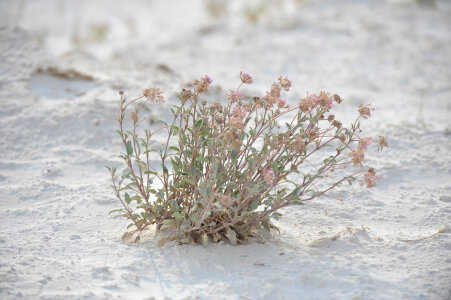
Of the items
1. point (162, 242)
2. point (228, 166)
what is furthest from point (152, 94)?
point (162, 242)

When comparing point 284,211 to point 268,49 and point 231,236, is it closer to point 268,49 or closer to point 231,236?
point 231,236

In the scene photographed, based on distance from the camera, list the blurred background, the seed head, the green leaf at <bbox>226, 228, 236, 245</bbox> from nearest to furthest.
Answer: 1. the seed head
2. the green leaf at <bbox>226, 228, 236, 245</bbox>
3. the blurred background

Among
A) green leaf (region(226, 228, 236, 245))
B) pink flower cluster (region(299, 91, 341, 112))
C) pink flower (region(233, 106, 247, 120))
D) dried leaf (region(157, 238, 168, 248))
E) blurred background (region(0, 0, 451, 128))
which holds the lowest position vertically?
dried leaf (region(157, 238, 168, 248))

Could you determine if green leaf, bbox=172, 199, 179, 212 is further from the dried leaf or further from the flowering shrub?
the dried leaf

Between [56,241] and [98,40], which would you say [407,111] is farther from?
[98,40]

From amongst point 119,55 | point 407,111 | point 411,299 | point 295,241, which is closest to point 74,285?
point 295,241

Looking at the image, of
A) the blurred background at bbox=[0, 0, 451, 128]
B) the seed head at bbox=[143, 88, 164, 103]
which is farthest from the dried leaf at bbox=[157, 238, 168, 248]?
the blurred background at bbox=[0, 0, 451, 128]

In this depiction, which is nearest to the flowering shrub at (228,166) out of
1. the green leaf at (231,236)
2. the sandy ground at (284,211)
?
the green leaf at (231,236)

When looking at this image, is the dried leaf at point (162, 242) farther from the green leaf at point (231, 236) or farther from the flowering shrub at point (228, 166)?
the green leaf at point (231, 236)
